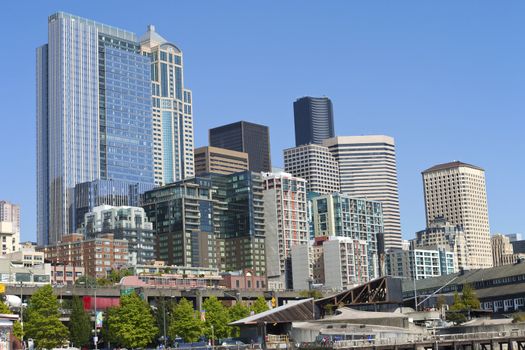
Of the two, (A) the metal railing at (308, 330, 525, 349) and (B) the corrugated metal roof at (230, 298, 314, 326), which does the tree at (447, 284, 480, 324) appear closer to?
(B) the corrugated metal roof at (230, 298, 314, 326)

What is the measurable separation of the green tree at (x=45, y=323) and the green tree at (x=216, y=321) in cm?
3045

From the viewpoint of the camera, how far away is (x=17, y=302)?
Answer: 17538 centimetres

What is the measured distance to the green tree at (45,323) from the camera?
14788cm

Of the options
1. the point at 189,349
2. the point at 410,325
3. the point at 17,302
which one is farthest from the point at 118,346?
the point at 410,325

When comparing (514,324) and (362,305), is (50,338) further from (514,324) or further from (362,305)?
(514,324)

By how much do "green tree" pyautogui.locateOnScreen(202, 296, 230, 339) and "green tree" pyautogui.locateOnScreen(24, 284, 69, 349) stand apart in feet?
99.9

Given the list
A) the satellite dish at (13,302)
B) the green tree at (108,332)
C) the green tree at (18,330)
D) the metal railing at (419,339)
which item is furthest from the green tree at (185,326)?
the metal railing at (419,339)

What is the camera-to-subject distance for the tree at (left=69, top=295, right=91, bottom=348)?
16588 centimetres

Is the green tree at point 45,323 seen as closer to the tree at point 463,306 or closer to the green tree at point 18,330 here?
the green tree at point 18,330

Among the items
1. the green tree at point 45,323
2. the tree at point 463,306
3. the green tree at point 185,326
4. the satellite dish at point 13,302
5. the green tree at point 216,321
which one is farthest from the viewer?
the satellite dish at point 13,302

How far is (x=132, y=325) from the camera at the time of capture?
6348 inches

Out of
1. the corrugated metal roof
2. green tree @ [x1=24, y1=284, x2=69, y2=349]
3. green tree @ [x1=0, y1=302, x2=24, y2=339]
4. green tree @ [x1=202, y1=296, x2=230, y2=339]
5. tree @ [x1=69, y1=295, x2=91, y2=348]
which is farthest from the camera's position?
green tree @ [x1=202, y1=296, x2=230, y2=339]

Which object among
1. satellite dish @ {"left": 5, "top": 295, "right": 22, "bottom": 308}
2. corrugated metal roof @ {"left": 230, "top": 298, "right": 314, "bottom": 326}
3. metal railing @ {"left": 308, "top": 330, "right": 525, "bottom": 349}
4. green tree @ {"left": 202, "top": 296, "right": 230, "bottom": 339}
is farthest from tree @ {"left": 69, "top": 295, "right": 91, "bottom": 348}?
metal railing @ {"left": 308, "top": 330, "right": 525, "bottom": 349}

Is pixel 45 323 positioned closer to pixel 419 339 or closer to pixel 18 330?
pixel 18 330
